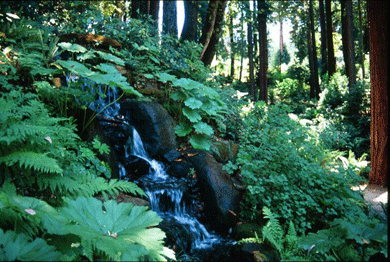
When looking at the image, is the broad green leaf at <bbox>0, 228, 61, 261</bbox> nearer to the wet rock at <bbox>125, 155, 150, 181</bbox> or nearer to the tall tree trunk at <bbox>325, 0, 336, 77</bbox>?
the wet rock at <bbox>125, 155, 150, 181</bbox>

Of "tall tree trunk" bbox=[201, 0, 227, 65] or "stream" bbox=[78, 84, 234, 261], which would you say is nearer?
"stream" bbox=[78, 84, 234, 261]

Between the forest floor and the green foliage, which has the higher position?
the green foliage

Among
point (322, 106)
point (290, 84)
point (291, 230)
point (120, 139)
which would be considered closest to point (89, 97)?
point (120, 139)

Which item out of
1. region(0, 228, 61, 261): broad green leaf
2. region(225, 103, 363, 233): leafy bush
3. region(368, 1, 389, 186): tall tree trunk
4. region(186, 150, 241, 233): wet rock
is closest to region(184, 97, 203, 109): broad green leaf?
region(186, 150, 241, 233): wet rock

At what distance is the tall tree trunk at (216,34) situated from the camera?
9.83 metres

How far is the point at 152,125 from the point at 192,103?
101cm

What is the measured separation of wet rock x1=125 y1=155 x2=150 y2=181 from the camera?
5.35 m

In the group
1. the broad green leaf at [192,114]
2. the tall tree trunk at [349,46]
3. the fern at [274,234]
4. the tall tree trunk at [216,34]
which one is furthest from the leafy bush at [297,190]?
the tall tree trunk at [349,46]

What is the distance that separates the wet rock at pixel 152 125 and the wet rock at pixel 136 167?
350mm

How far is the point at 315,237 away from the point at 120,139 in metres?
4.14

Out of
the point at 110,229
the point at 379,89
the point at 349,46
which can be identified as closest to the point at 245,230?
the point at 110,229

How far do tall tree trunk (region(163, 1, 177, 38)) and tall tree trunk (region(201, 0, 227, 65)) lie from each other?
54.5 inches

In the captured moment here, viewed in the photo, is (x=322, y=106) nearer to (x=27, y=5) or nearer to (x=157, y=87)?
(x=157, y=87)

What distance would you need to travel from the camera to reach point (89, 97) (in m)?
4.96
